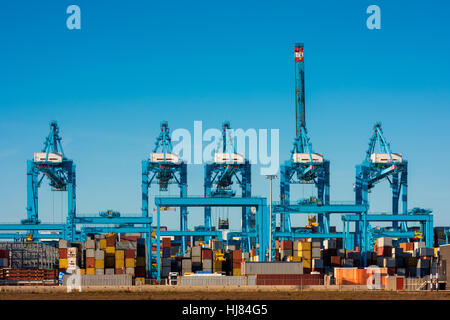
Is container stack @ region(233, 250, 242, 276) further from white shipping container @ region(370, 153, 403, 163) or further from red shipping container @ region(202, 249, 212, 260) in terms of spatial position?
white shipping container @ region(370, 153, 403, 163)

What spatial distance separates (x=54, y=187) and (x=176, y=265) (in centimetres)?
3878

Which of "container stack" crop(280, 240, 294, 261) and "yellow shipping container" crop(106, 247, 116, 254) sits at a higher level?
"yellow shipping container" crop(106, 247, 116, 254)

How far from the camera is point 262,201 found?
271 ft

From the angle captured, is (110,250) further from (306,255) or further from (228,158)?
(228,158)

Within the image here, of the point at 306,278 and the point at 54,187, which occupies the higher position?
the point at 54,187

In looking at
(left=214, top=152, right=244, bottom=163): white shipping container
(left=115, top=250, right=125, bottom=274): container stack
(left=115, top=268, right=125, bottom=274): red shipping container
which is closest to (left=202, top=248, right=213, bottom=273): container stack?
(left=115, top=250, right=125, bottom=274): container stack

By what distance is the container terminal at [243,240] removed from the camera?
73438mm

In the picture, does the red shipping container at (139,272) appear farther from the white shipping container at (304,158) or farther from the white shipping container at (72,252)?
the white shipping container at (304,158)

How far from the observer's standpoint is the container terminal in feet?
241
